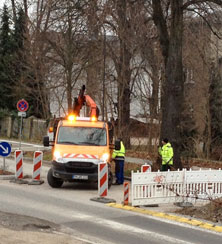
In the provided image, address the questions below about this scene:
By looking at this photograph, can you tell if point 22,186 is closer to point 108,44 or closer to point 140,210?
point 140,210

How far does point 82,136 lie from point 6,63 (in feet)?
99.1

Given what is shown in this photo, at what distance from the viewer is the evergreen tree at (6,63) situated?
150 ft

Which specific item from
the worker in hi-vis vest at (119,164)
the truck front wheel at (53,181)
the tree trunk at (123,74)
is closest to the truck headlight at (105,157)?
the worker in hi-vis vest at (119,164)

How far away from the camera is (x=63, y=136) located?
17172 mm

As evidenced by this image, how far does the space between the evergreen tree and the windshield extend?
28968 mm

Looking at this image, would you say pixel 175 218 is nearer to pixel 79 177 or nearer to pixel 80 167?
pixel 79 177

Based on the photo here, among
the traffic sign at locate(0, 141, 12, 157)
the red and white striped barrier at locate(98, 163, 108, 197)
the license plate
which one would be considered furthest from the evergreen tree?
the red and white striped barrier at locate(98, 163, 108, 197)

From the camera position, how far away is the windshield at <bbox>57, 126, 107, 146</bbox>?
16953mm

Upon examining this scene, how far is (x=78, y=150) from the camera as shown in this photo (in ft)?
53.8

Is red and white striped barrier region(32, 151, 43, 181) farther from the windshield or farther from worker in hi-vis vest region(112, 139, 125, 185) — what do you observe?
worker in hi-vis vest region(112, 139, 125, 185)

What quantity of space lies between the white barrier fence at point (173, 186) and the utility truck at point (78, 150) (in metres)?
3.00

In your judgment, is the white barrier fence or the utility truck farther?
the utility truck

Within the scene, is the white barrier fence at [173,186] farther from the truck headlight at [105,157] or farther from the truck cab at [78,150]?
the truck headlight at [105,157]

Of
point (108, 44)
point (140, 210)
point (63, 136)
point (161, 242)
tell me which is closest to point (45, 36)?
point (108, 44)
